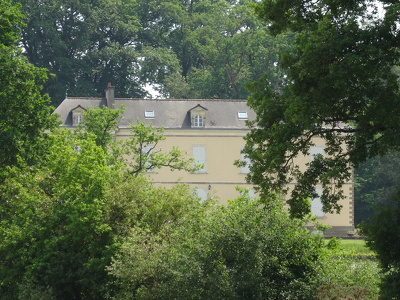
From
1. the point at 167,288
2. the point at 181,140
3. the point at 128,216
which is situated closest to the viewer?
the point at 167,288

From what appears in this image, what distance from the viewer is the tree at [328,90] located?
15891 mm

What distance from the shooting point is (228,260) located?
1906cm

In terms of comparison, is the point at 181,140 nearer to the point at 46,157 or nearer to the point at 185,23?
the point at 185,23

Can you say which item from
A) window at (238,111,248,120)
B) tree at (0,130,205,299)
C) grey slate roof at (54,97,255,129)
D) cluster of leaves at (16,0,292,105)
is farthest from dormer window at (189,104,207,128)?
tree at (0,130,205,299)

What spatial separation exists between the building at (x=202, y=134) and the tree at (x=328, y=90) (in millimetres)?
34132

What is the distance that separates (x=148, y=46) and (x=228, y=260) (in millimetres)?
51478

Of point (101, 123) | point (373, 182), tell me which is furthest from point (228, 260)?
point (373, 182)

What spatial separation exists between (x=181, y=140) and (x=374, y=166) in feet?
48.1

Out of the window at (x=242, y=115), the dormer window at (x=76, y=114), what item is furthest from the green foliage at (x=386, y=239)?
the dormer window at (x=76, y=114)

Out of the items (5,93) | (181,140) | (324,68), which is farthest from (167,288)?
(181,140)

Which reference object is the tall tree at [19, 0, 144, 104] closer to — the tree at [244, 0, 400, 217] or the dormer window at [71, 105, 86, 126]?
the dormer window at [71, 105, 86, 126]

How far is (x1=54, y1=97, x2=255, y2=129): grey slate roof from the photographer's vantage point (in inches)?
2080

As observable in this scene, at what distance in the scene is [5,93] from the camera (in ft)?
85.7

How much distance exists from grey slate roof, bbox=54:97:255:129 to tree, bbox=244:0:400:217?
3440cm
